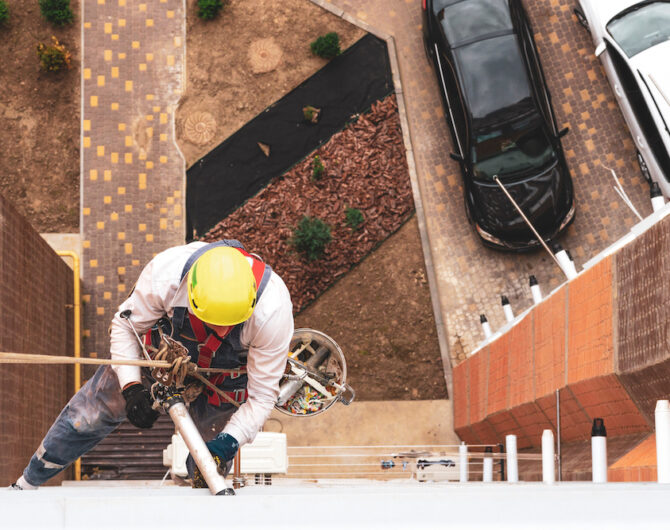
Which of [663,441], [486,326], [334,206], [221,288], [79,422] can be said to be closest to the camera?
[663,441]

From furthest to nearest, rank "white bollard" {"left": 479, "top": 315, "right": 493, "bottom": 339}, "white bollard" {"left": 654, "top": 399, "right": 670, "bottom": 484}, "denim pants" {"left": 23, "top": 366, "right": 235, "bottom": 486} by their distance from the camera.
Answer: "white bollard" {"left": 479, "top": 315, "right": 493, "bottom": 339}, "denim pants" {"left": 23, "top": 366, "right": 235, "bottom": 486}, "white bollard" {"left": 654, "top": 399, "right": 670, "bottom": 484}

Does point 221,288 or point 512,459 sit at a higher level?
point 221,288

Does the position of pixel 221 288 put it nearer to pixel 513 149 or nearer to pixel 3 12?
pixel 513 149

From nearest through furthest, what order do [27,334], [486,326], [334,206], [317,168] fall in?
[27,334] < [486,326] < [317,168] < [334,206]

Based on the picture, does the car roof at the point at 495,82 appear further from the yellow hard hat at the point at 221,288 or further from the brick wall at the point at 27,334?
the brick wall at the point at 27,334

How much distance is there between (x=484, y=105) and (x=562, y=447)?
14.8 feet

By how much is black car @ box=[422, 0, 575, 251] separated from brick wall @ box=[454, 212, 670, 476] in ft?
7.72

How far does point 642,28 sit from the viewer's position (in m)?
8.85

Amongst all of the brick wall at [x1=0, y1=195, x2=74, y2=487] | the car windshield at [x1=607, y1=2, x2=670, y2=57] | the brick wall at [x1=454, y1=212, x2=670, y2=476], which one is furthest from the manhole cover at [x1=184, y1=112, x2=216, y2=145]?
the car windshield at [x1=607, y1=2, x2=670, y2=57]

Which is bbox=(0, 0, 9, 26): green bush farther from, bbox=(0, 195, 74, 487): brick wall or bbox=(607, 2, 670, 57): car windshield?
bbox=(607, 2, 670, 57): car windshield

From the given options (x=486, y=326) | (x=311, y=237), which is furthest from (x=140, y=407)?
(x=486, y=326)

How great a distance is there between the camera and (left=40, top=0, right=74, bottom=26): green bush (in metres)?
9.45

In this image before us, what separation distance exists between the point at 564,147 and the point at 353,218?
309 cm

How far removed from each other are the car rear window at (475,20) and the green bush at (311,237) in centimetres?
283
